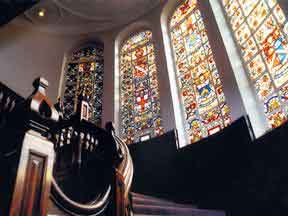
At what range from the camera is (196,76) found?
239 inches

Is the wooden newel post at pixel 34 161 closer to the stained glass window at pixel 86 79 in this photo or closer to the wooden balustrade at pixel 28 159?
the wooden balustrade at pixel 28 159

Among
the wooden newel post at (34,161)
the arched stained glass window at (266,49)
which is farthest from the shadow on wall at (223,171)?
the wooden newel post at (34,161)

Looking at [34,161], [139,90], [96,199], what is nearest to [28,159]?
[34,161]

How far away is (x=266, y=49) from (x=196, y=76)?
5.76 feet

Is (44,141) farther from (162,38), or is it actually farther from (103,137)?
(162,38)

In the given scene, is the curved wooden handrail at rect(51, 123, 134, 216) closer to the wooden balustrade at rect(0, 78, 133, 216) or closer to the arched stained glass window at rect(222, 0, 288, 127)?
the wooden balustrade at rect(0, 78, 133, 216)

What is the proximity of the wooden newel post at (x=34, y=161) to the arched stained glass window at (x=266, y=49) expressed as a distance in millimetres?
3796

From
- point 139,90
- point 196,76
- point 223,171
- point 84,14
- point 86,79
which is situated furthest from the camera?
point 84,14

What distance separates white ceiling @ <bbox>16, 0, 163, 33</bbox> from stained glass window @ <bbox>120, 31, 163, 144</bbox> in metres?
0.80

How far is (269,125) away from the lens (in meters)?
4.26

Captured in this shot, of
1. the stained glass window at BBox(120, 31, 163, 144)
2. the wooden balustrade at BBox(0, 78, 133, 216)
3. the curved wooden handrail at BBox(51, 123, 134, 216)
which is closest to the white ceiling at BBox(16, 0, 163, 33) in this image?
the stained glass window at BBox(120, 31, 163, 144)

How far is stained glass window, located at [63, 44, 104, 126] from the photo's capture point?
7172 millimetres

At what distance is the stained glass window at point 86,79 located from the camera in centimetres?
717

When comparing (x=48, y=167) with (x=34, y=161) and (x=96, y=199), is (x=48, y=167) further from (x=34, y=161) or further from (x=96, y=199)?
(x=96, y=199)
